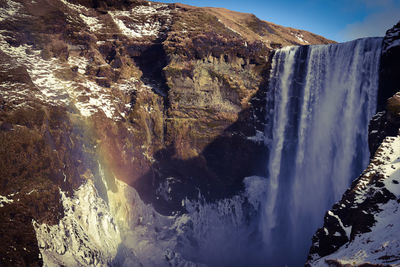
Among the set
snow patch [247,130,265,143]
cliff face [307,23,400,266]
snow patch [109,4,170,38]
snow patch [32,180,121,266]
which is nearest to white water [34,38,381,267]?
snow patch [32,180,121,266]

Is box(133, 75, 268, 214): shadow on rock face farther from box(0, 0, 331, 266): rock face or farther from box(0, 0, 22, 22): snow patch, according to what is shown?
box(0, 0, 22, 22): snow patch

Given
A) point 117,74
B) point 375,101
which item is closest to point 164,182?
point 117,74

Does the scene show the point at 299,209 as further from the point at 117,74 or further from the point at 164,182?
the point at 117,74

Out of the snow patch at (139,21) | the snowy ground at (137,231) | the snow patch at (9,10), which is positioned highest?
the snow patch at (139,21)

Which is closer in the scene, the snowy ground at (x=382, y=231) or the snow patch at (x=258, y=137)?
the snowy ground at (x=382, y=231)

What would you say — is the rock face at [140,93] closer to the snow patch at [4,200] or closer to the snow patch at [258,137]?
the snow patch at [258,137]

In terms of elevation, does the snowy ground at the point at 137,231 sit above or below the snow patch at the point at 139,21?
below

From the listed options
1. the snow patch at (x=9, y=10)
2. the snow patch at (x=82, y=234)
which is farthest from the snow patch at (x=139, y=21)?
the snow patch at (x=82, y=234)
